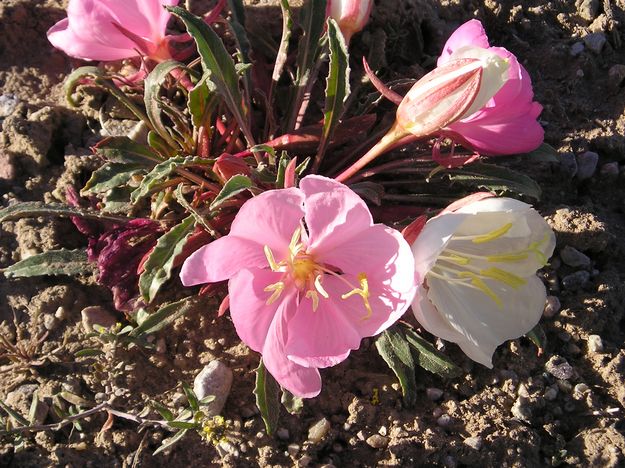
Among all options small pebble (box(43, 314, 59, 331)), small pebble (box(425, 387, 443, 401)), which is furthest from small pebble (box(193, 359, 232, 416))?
small pebble (box(425, 387, 443, 401))

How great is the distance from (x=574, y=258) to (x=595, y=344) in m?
0.31

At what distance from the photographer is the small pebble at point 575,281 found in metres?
2.14

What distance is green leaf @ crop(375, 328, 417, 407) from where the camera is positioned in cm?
188

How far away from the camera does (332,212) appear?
4.89 feet

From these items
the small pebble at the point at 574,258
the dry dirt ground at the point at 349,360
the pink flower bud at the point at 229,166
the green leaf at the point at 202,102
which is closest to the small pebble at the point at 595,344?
the dry dirt ground at the point at 349,360

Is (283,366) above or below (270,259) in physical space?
below

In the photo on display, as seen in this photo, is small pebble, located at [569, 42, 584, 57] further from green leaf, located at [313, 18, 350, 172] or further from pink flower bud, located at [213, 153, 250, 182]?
pink flower bud, located at [213, 153, 250, 182]

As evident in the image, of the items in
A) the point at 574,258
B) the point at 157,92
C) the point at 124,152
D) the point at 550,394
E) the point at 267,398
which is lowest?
the point at 550,394

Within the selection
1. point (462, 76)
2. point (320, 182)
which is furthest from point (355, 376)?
point (462, 76)

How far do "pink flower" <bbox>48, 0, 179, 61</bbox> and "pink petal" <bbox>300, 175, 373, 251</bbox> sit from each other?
86 cm

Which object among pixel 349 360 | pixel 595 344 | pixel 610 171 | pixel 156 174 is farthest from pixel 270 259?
pixel 610 171

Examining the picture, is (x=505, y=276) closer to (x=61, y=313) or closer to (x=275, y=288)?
(x=275, y=288)

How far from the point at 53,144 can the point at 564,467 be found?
6.45 ft

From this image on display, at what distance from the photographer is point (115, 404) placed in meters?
1.87
